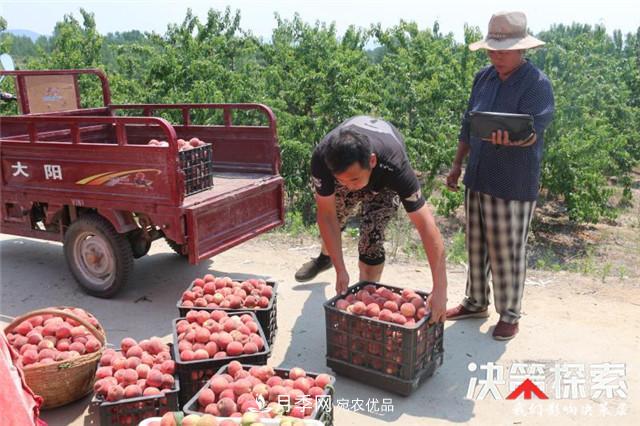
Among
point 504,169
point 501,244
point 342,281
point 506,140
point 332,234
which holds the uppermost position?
point 506,140

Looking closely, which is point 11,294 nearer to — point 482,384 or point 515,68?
point 482,384

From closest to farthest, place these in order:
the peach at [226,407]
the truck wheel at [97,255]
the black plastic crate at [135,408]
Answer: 1. the peach at [226,407]
2. the black plastic crate at [135,408]
3. the truck wheel at [97,255]

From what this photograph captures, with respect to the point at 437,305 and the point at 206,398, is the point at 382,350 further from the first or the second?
the point at 206,398

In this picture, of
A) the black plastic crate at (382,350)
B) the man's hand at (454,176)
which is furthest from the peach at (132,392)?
the man's hand at (454,176)

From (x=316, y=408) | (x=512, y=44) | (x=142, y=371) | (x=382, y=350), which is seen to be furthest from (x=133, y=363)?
(x=512, y=44)

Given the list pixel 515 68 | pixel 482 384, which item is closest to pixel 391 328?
pixel 482 384

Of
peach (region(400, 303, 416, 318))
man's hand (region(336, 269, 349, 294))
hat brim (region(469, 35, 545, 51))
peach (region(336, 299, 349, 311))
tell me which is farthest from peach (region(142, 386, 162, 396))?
hat brim (region(469, 35, 545, 51))

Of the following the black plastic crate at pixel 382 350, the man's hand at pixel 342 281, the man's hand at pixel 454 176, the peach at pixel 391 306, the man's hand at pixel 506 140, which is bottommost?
the black plastic crate at pixel 382 350

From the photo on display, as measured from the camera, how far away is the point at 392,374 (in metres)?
3.76

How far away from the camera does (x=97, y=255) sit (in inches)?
215

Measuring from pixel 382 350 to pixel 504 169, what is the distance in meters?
1.55

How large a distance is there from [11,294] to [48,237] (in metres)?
0.65

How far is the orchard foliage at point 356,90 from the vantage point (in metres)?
10.0

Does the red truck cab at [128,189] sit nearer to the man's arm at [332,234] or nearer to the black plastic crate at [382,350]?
the man's arm at [332,234]
